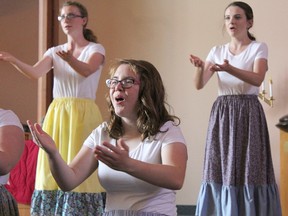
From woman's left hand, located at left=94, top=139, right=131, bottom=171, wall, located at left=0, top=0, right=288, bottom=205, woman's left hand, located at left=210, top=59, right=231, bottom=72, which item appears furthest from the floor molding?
woman's left hand, located at left=94, top=139, right=131, bottom=171

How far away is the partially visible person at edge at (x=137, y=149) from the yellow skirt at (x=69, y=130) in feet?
4.35

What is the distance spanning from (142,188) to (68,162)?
149cm

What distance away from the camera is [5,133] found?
178 cm

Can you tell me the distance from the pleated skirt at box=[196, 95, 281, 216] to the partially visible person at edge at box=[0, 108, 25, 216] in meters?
1.72

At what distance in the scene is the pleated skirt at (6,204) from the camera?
1856 mm

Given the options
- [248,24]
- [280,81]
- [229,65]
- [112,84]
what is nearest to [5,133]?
[112,84]

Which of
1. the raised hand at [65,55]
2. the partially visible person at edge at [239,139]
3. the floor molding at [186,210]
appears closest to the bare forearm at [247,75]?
the partially visible person at edge at [239,139]

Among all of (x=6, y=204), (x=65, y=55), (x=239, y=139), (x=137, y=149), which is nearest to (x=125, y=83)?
(x=137, y=149)

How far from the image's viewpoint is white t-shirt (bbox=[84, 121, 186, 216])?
1.82 metres

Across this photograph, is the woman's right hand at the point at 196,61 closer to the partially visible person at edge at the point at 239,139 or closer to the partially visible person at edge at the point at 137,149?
the partially visible person at edge at the point at 239,139

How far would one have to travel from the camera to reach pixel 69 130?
3.34 m

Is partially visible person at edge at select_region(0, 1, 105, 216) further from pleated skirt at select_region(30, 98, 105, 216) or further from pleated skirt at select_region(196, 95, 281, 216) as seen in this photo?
pleated skirt at select_region(196, 95, 281, 216)

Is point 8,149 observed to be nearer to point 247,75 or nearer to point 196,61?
point 196,61

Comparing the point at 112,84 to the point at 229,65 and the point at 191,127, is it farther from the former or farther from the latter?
the point at 191,127
